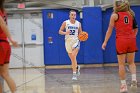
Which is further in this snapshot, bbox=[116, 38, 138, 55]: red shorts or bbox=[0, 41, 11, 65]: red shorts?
bbox=[116, 38, 138, 55]: red shorts

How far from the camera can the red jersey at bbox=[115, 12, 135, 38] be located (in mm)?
7082

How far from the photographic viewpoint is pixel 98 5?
51.8 feet

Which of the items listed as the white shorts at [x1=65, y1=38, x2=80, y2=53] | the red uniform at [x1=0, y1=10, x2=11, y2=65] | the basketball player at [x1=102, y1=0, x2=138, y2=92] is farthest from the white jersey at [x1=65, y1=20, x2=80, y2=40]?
the red uniform at [x1=0, y1=10, x2=11, y2=65]

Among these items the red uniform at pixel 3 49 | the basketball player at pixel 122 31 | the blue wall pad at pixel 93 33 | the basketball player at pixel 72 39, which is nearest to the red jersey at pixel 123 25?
the basketball player at pixel 122 31

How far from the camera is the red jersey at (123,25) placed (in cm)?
708

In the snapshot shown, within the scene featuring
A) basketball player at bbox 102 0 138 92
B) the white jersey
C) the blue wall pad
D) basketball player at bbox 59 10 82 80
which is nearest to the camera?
basketball player at bbox 102 0 138 92

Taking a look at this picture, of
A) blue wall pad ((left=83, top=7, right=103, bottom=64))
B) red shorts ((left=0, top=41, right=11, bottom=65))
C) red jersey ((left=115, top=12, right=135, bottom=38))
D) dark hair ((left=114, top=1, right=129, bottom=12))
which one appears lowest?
blue wall pad ((left=83, top=7, right=103, bottom=64))

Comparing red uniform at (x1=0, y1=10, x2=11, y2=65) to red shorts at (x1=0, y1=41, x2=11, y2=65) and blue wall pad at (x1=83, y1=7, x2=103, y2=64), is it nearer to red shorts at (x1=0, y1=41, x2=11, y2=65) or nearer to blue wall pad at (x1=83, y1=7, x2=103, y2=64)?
red shorts at (x1=0, y1=41, x2=11, y2=65)

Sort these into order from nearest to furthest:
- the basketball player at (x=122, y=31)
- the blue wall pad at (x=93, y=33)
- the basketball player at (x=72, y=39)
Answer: the basketball player at (x=122, y=31)
the basketball player at (x=72, y=39)
the blue wall pad at (x=93, y=33)

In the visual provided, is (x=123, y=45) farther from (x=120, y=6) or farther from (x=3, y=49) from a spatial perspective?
(x=3, y=49)

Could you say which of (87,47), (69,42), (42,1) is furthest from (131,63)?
(42,1)

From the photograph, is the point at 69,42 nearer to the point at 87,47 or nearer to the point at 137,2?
the point at 87,47

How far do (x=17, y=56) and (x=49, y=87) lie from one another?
25.7 feet

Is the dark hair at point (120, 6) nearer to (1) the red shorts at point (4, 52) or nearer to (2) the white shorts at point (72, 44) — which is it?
(1) the red shorts at point (4, 52)
